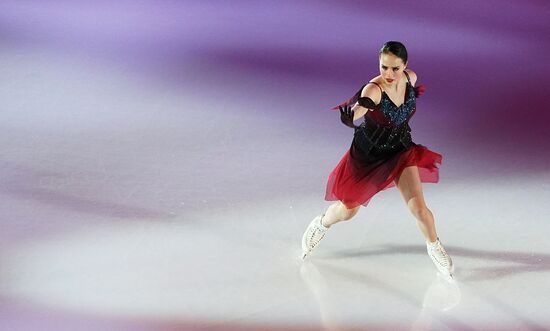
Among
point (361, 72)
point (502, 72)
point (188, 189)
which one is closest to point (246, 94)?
point (361, 72)

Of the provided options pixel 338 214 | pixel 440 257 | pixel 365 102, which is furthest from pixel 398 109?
pixel 440 257

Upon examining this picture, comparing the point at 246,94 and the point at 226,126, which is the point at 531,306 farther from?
the point at 246,94

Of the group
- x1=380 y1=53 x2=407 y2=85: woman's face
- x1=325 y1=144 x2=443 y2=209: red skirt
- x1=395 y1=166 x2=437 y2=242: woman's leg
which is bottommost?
x1=395 y1=166 x2=437 y2=242: woman's leg

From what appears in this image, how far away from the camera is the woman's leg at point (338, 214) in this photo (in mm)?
4676

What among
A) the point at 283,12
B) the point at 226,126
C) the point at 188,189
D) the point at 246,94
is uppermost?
the point at 283,12

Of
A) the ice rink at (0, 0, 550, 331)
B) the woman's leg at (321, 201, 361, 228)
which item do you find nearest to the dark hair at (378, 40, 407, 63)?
the woman's leg at (321, 201, 361, 228)

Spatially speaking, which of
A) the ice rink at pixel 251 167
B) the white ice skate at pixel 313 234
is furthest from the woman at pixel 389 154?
the ice rink at pixel 251 167

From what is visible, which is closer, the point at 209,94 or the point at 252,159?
the point at 252,159

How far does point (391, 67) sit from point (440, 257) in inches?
41.7

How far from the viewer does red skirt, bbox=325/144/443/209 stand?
4512 mm

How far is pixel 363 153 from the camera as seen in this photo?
4.55 metres

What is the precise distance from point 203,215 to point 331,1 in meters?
4.67

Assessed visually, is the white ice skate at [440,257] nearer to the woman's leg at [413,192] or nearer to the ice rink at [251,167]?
the ice rink at [251,167]

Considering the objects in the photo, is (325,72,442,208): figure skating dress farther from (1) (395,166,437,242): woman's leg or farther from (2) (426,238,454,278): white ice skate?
(2) (426,238,454,278): white ice skate
